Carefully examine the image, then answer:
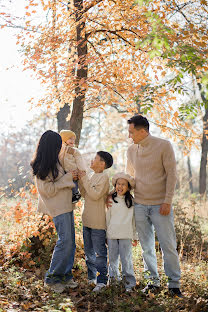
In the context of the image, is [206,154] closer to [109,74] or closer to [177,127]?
[177,127]

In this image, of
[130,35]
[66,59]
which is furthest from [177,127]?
[66,59]

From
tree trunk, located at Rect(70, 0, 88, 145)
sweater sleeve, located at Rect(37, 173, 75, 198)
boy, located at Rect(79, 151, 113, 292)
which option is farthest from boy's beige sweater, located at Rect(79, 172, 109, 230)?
tree trunk, located at Rect(70, 0, 88, 145)

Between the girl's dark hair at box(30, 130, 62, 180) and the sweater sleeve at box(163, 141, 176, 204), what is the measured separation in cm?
136

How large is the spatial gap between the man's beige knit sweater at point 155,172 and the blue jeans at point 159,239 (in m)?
0.14

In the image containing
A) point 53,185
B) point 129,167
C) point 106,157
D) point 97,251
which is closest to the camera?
point 53,185

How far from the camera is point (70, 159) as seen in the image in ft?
14.4

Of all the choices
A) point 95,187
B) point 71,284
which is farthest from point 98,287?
point 95,187

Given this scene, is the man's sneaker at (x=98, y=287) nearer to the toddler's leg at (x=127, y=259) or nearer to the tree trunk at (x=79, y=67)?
the toddler's leg at (x=127, y=259)

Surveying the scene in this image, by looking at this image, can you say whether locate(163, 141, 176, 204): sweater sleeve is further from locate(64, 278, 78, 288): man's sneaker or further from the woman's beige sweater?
locate(64, 278, 78, 288): man's sneaker

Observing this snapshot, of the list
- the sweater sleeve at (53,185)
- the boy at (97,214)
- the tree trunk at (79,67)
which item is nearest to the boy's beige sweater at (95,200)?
the boy at (97,214)

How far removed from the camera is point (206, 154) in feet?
48.2

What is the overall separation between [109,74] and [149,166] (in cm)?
329

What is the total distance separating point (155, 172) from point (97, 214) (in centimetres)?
92

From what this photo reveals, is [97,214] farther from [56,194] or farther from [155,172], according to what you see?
[155,172]
